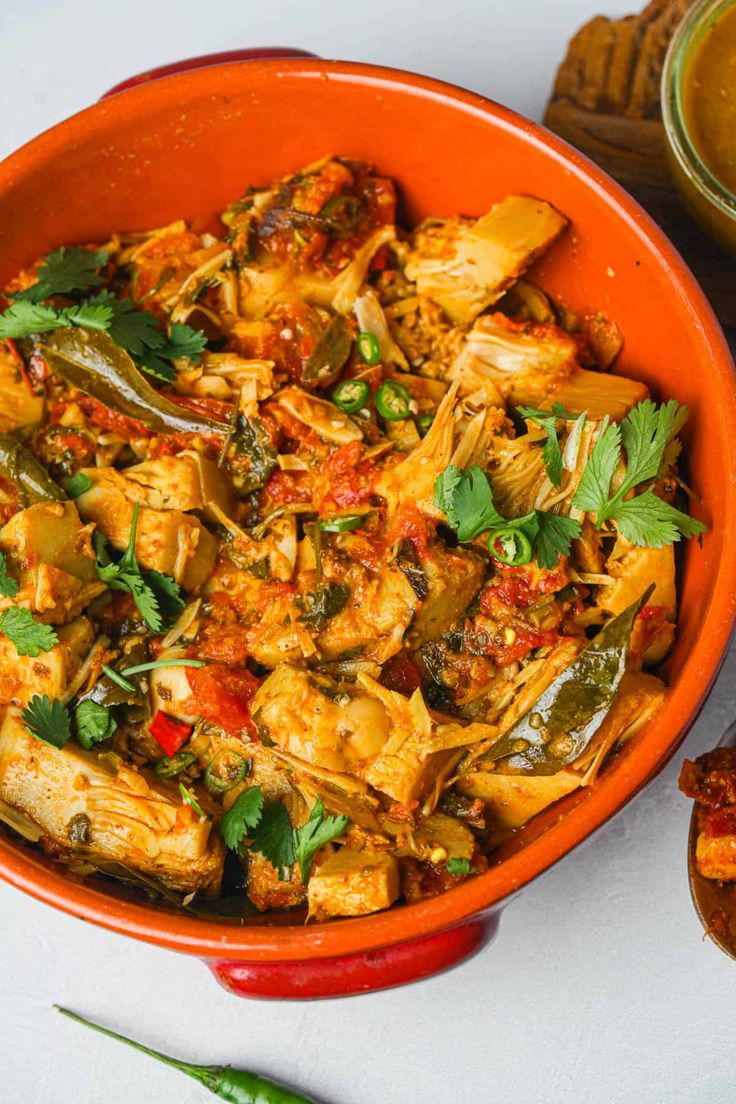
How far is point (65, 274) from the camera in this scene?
13.1 feet

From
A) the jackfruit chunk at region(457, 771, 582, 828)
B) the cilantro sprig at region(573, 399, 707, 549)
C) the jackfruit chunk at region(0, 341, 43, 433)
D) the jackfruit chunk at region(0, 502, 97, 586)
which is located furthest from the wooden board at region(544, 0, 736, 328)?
the jackfruit chunk at region(0, 502, 97, 586)

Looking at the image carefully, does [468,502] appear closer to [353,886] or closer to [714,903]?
[353,886]

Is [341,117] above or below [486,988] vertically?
above

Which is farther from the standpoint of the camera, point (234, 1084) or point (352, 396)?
point (234, 1084)

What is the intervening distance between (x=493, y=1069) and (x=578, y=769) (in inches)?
63.3

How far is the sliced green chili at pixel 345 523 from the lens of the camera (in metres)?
3.57

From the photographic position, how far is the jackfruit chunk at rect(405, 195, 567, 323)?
12.5 feet

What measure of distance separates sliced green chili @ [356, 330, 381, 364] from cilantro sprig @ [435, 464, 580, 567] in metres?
0.62

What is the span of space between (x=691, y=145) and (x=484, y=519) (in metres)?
1.86

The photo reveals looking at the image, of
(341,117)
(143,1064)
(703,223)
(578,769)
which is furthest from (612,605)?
(143,1064)

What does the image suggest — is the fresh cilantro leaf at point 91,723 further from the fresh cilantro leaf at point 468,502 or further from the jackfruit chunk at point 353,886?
the fresh cilantro leaf at point 468,502

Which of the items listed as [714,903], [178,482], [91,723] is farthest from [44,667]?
[714,903]

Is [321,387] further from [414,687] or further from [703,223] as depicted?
[703,223]

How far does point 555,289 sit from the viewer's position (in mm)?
4109
